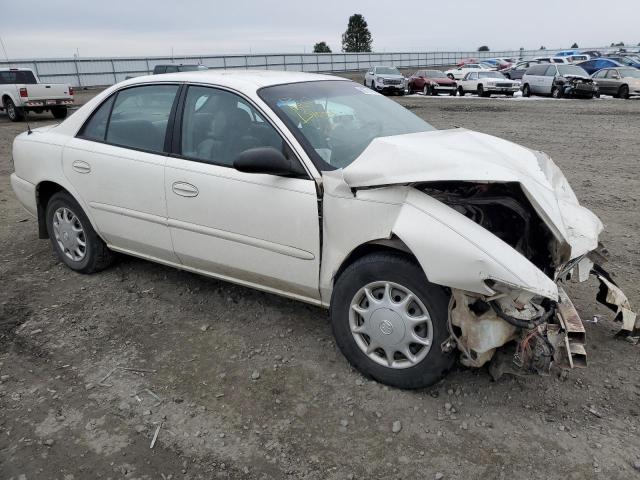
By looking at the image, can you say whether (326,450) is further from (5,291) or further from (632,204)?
(632,204)

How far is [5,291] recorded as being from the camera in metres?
4.34

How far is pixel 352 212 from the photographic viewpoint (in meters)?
2.88

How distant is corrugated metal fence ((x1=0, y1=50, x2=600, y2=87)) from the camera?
32.6 meters

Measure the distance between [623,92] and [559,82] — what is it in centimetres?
238

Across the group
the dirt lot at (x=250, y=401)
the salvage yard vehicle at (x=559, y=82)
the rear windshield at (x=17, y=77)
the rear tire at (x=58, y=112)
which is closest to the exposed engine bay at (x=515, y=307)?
the dirt lot at (x=250, y=401)

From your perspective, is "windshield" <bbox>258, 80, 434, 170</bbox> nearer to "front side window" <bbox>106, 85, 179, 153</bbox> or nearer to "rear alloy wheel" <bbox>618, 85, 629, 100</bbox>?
"front side window" <bbox>106, 85, 179, 153</bbox>

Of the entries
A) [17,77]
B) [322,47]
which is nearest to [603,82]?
[17,77]

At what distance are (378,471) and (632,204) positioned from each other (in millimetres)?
5161

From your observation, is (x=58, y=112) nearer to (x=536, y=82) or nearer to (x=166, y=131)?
(x=166, y=131)

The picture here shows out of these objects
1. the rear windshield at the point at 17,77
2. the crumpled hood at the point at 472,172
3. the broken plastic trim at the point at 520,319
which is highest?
the crumpled hood at the point at 472,172

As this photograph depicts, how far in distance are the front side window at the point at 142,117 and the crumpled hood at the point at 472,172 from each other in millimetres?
1583

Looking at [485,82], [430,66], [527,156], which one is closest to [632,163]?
[527,156]

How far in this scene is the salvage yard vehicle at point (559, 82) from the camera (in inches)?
827

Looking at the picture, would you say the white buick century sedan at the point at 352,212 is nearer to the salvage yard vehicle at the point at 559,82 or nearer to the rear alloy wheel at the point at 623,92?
the salvage yard vehicle at the point at 559,82
